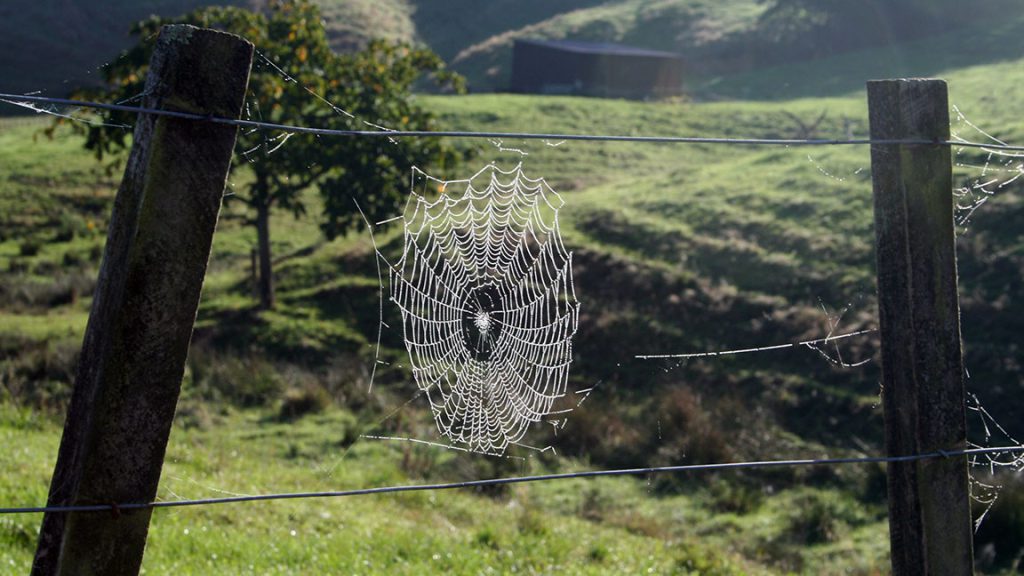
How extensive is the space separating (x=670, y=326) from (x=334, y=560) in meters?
12.1

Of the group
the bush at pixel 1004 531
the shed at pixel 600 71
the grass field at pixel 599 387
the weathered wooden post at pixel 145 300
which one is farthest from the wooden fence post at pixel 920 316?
the shed at pixel 600 71

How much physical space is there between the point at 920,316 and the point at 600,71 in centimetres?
5945

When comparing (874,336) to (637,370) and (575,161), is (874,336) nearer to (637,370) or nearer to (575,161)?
(637,370)

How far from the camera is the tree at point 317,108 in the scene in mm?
19297

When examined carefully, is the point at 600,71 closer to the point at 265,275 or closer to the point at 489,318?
the point at 265,275

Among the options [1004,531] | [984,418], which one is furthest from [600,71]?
[1004,531]

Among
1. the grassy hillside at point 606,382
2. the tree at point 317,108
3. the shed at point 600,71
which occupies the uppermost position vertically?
the shed at point 600,71

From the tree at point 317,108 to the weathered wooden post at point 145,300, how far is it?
49.3 ft

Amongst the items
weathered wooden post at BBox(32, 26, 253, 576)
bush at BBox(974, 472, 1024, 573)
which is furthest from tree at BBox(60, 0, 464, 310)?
weathered wooden post at BBox(32, 26, 253, 576)

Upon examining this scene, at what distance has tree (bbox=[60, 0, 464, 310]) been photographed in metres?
19.3

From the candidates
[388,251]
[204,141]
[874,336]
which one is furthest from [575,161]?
[204,141]

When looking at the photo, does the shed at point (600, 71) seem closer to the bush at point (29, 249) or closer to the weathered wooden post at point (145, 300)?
the bush at point (29, 249)

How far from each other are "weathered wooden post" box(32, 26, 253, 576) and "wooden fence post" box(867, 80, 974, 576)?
2.54 m

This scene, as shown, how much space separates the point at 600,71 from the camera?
62.2m
